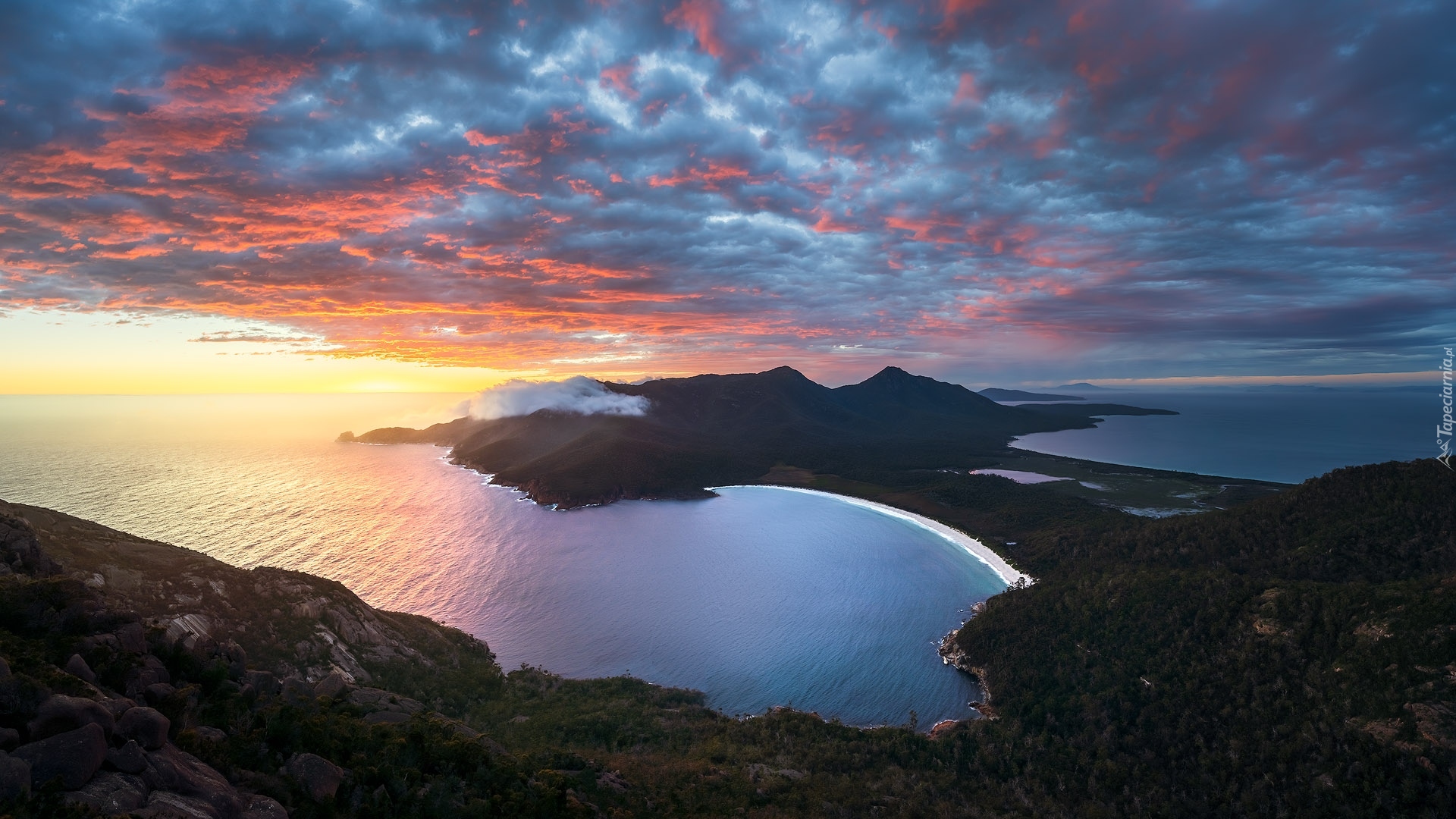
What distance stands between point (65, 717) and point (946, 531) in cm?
9900

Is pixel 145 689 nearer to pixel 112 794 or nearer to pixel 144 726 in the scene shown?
pixel 144 726

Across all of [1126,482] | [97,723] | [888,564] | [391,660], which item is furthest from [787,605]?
[1126,482]

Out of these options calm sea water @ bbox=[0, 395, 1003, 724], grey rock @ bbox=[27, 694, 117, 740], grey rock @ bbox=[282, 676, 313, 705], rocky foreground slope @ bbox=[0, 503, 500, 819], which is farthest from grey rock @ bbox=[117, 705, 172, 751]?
calm sea water @ bbox=[0, 395, 1003, 724]

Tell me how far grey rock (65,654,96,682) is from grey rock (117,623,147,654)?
179 centimetres

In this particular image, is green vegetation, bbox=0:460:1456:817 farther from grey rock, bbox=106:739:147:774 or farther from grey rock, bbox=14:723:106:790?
grey rock, bbox=106:739:147:774

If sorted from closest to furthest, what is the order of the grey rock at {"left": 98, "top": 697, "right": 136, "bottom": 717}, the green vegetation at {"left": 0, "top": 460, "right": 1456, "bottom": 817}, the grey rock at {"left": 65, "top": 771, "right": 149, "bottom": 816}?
the grey rock at {"left": 65, "top": 771, "right": 149, "bottom": 816}, the grey rock at {"left": 98, "top": 697, "right": 136, "bottom": 717}, the green vegetation at {"left": 0, "top": 460, "right": 1456, "bottom": 817}

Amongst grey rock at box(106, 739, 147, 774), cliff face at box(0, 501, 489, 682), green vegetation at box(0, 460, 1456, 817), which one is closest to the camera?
grey rock at box(106, 739, 147, 774)

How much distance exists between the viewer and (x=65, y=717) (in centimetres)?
1104

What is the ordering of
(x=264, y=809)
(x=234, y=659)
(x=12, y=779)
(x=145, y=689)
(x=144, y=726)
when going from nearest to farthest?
(x=12, y=779)
(x=144, y=726)
(x=264, y=809)
(x=145, y=689)
(x=234, y=659)

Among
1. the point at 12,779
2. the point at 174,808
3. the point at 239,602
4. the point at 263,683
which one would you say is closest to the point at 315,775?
the point at 174,808

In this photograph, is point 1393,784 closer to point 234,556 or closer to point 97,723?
point 97,723

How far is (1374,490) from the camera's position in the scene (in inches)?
1852

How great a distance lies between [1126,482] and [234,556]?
537 feet

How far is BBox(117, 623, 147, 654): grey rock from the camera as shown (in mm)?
15597
